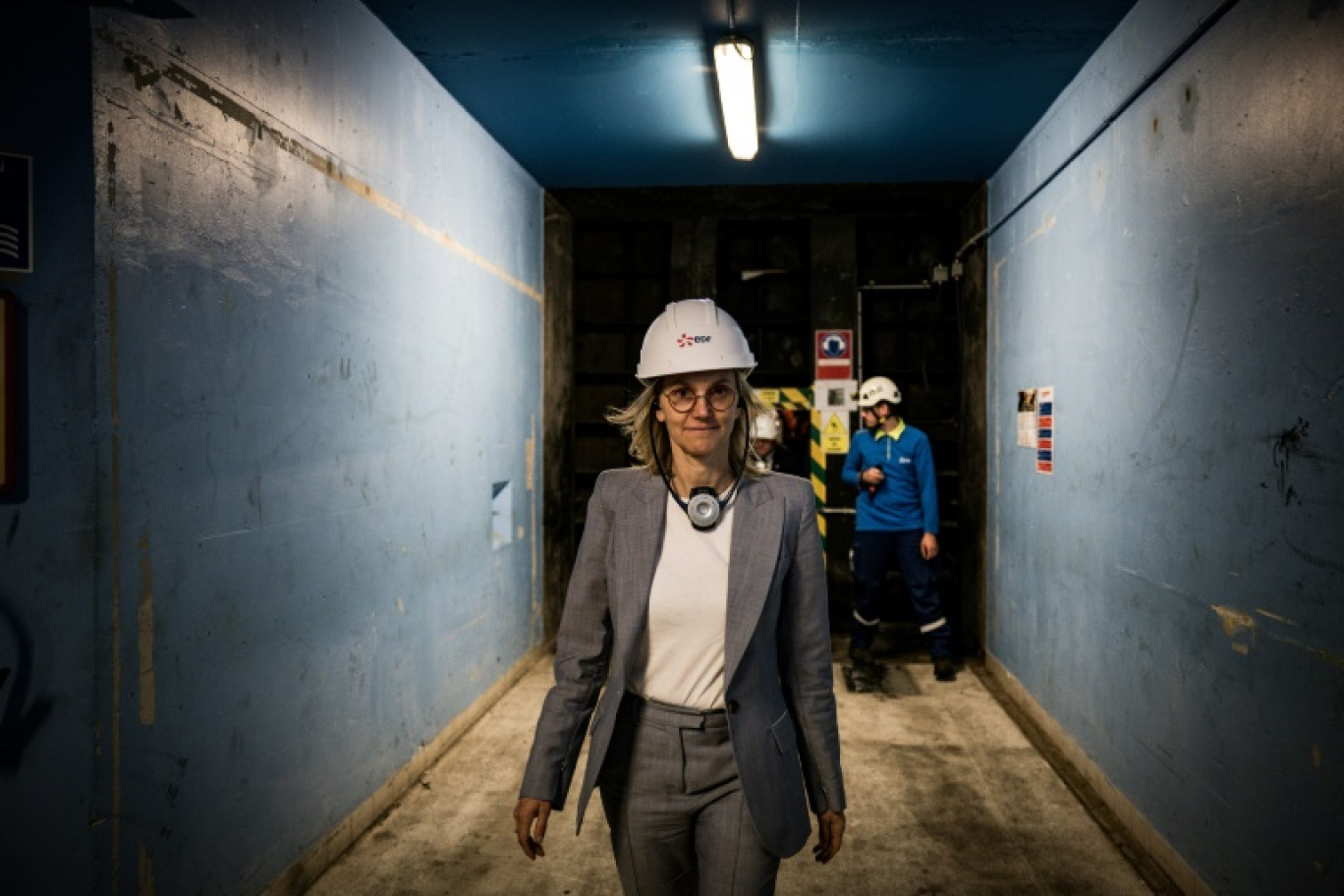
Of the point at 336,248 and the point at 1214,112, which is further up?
the point at 1214,112

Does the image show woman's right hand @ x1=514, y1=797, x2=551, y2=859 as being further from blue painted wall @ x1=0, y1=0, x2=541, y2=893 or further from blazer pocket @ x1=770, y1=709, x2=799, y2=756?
blue painted wall @ x1=0, y1=0, x2=541, y2=893

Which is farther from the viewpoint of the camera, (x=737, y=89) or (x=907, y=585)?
(x=907, y=585)

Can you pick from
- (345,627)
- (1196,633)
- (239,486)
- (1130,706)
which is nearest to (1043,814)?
(1130,706)

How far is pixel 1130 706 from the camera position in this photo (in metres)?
3.56

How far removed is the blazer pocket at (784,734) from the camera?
178cm

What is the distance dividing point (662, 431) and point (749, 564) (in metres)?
0.42

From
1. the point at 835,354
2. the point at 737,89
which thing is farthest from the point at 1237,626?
the point at 835,354

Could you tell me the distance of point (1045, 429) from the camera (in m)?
4.77

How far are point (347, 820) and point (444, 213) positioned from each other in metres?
2.92

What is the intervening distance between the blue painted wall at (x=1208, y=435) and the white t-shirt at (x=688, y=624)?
5.39 feet

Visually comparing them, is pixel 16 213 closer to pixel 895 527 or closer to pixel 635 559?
pixel 635 559

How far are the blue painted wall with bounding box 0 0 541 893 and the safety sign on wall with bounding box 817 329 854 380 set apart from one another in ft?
11.3

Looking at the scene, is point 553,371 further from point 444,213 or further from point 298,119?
point 298,119

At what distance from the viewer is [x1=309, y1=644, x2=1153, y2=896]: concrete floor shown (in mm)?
3168
